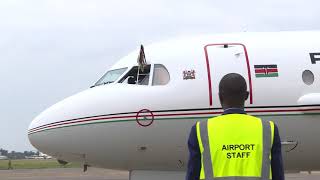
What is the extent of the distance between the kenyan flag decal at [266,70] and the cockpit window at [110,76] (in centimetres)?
262

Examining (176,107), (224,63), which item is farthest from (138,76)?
(224,63)

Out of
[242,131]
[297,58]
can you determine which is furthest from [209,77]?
[242,131]

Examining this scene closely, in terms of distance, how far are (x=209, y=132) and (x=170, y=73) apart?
21.2 ft

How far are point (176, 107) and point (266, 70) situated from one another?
5.93 feet

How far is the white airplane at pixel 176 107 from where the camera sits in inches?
363

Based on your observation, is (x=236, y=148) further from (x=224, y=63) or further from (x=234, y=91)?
(x=224, y=63)

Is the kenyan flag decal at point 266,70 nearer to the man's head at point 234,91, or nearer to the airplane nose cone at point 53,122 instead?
the airplane nose cone at point 53,122

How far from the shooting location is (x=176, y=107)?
Result: 364 inches

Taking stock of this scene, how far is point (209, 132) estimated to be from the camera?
10.7 feet

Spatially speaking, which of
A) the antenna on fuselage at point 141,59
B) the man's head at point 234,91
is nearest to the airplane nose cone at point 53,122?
the antenna on fuselage at point 141,59

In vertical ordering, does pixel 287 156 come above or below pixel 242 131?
below

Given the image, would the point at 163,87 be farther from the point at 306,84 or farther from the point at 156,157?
the point at 306,84

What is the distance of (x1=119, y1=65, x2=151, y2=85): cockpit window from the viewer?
982 centimetres

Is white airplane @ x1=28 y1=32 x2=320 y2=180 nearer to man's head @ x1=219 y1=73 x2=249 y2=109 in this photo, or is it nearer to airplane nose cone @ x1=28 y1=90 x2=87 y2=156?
airplane nose cone @ x1=28 y1=90 x2=87 y2=156
